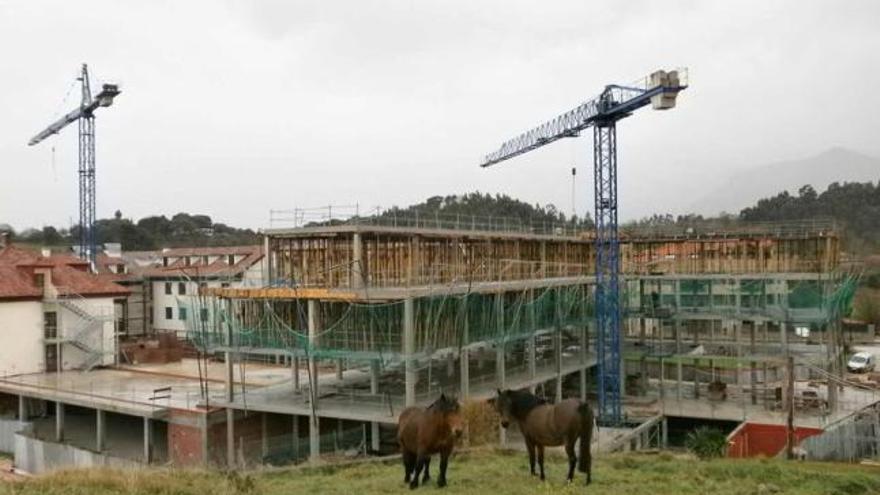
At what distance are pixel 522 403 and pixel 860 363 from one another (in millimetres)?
44735

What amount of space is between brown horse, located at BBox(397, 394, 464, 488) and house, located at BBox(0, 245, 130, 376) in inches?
1318

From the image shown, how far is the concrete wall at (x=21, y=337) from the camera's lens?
125 feet

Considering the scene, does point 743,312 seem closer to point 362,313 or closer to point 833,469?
point 362,313

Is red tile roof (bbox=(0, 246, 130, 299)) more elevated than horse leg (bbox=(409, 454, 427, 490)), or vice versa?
red tile roof (bbox=(0, 246, 130, 299))

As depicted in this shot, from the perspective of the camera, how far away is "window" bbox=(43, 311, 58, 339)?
40.2 metres

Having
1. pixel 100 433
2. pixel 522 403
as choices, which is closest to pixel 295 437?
pixel 100 433

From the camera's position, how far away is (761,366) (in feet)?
135

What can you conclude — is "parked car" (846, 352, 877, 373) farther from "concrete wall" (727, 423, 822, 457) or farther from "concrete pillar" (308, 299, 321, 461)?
"concrete pillar" (308, 299, 321, 461)

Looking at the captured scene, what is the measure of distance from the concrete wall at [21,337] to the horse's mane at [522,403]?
114 feet

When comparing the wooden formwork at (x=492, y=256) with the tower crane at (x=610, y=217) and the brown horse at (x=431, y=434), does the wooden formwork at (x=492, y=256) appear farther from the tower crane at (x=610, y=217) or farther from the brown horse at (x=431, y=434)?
the brown horse at (x=431, y=434)

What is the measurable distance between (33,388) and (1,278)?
8.87 metres

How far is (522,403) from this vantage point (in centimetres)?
1177

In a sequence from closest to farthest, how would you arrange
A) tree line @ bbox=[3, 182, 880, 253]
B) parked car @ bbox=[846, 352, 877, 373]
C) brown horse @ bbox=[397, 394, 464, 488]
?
brown horse @ bbox=[397, 394, 464, 488] → parked car @ bbox=[846, 352, 877, 373] → tree line @ bbox=[3, 182, 880, 253]

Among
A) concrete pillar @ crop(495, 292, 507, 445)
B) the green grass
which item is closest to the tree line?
concrete pillar @ crop(495, 292, 507, 445)
